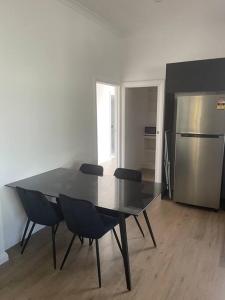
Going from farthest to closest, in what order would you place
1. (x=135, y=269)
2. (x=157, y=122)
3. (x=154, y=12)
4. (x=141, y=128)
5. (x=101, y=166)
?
(x=141, y=128), (x=157, y=122), (x=154, y=12), (x=101, y=166), (x=135, y=269)

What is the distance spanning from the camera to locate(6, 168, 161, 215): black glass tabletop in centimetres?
196

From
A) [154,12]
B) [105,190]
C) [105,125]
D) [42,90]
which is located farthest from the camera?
[105,125]

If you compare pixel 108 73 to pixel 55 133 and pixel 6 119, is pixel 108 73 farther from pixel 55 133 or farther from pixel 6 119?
pixel 6 119

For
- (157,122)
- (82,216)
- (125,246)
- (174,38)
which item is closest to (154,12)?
(174,38)

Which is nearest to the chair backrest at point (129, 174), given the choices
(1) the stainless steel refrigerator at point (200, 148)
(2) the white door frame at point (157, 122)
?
(1) the stainless steel refrigerator at point (200, 148)

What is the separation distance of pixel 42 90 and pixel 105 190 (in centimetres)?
143

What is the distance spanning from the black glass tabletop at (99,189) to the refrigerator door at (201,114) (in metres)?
1.35

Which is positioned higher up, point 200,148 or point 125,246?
point 200,148

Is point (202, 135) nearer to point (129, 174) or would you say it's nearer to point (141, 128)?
point (129, 174)

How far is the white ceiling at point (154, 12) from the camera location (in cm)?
296

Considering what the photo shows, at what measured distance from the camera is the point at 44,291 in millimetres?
1935

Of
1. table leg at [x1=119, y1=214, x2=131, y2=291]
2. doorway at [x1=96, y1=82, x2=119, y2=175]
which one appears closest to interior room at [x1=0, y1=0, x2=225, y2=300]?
table leg at [x1=119, y1=214, x2=131, y2=291]

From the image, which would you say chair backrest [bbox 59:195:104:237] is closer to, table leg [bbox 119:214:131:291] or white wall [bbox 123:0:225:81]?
table leg [bbox 119:214:131:291]

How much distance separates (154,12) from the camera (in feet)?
10.6
